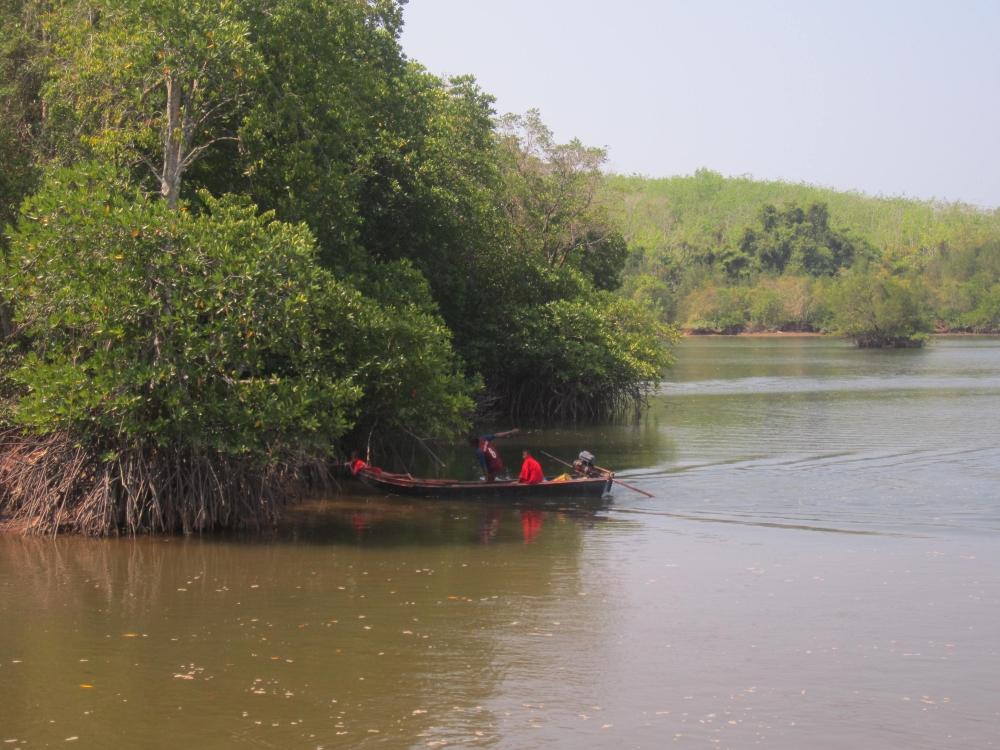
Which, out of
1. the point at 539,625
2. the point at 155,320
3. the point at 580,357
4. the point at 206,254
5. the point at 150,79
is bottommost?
the point at 539,625

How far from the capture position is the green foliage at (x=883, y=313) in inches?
3071

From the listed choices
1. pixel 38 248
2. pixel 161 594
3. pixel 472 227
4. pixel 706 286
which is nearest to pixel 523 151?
pixel 472 227

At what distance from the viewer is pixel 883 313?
3076 inches

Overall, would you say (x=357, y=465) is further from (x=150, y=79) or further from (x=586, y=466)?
(x=150, y=79)

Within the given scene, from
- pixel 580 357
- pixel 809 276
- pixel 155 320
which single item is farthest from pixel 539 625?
pixel 809 276

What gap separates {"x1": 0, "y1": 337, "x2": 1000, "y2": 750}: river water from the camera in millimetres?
9281

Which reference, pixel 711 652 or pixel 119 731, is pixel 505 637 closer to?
pixel 711 652

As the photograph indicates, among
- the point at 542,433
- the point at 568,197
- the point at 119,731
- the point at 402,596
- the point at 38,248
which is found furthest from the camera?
the point at 568,197

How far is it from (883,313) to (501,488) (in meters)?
64.2

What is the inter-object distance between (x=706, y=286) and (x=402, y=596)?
311 ft

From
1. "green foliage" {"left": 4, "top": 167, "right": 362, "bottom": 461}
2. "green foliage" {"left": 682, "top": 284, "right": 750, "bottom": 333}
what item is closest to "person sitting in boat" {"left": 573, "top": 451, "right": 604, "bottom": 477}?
"green foliage" {"left": 4, "top": 167, "right": 362, "bottom": 461}

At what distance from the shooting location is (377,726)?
30.2 feet

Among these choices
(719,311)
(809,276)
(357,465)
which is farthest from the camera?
(809,276)

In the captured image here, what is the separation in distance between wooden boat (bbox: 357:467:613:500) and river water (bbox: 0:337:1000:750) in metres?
0.43
